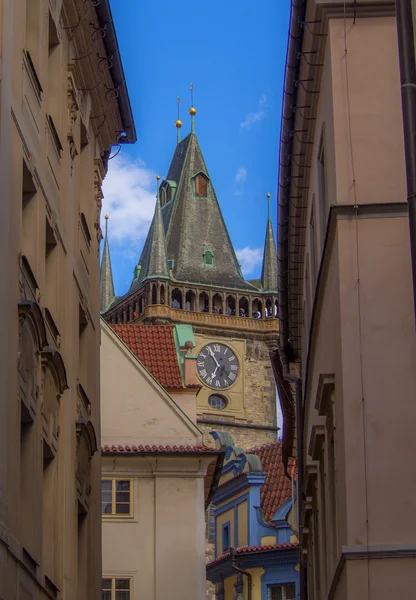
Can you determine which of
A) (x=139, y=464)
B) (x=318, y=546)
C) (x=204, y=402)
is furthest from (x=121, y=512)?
(x=204, y=402)

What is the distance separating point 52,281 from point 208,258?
358ft

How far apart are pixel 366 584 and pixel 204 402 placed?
103047mm

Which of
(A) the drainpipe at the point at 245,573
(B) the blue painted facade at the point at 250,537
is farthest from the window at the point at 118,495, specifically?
(A) the drainpipe at the point at 245,573

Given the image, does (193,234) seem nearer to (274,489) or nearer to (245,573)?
(274,489)

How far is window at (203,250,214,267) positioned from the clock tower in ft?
0.28

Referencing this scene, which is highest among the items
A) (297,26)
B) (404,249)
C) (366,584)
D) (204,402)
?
(204,402)

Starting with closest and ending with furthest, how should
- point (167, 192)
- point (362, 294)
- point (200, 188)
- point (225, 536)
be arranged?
point (362, 294) < point (225, 536) < point (200, 188) < point (167, 192)

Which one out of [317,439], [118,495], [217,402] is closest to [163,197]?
[217,402]

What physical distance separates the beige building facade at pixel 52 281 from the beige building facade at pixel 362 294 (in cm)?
336

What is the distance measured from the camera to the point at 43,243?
18.4 m

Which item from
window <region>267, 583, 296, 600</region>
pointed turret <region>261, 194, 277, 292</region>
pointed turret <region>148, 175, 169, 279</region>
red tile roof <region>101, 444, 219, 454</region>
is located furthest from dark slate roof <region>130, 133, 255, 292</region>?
red tile roof <region>101, 444, 219, 454</region>

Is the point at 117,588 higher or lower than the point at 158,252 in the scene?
lower

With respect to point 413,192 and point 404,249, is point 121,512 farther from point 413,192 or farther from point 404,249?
point 413,192

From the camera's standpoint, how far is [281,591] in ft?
156
